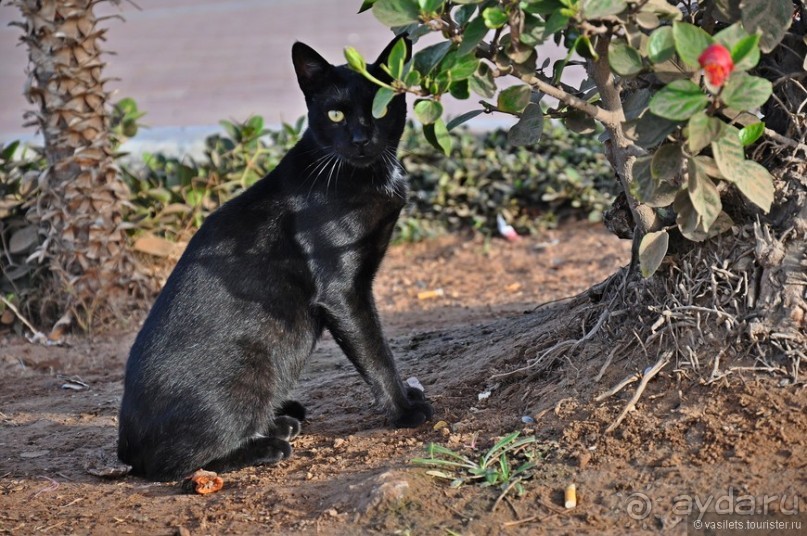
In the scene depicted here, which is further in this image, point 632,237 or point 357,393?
point 357,393

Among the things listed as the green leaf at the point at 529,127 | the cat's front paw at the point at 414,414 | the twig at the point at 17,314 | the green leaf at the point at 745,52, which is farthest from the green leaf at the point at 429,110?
the twig at the point at 17,314

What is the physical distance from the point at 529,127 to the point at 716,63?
952 millimetres

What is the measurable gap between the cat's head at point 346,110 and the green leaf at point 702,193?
1.36 metres

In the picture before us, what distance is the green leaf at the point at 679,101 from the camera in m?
2.30

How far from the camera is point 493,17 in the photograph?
2459 mm

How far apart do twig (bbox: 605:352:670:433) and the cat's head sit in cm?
134

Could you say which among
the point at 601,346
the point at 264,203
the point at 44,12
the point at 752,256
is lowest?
the point at 601,346

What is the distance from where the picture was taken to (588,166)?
258 inches

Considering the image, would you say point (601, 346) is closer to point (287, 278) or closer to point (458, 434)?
point (458, 434)

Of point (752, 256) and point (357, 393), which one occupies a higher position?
point (752, 256)

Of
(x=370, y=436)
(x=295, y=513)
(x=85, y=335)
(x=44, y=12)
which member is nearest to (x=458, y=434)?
(x=370, y=436)

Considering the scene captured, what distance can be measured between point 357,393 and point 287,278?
0.77 meters

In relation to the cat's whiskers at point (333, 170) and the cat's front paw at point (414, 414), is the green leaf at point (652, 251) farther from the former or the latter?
the cat's whiskers at point (333, 170)

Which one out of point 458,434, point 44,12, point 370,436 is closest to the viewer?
point 458,434
